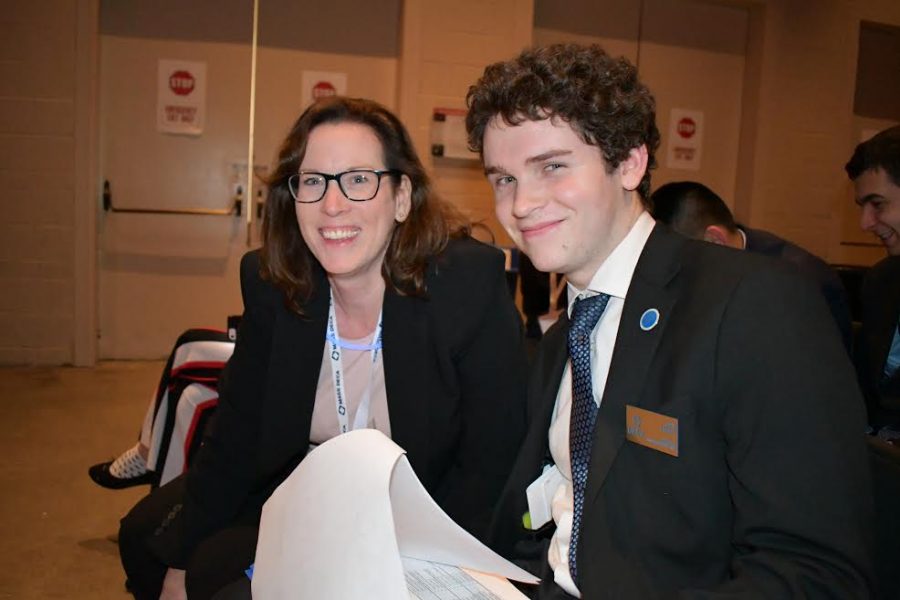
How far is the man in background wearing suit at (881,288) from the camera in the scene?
2123 millimetres

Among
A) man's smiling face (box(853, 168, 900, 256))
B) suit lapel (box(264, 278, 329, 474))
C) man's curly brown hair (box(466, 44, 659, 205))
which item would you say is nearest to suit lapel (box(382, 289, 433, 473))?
suit lapel (box(264, 278, 329, 474))

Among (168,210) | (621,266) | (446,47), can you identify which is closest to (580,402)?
(621,266)

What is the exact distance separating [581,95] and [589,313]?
333 millimetres

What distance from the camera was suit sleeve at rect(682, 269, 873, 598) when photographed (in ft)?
2.70

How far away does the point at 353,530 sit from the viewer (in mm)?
889

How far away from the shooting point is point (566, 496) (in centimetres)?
117

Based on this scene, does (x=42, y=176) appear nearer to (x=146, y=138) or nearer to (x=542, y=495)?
(x=146, y=138)

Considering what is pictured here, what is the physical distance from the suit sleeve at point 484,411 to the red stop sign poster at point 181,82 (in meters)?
4.06

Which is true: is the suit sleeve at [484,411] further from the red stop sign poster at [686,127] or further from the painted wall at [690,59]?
the red stop sign poster at [686,127]

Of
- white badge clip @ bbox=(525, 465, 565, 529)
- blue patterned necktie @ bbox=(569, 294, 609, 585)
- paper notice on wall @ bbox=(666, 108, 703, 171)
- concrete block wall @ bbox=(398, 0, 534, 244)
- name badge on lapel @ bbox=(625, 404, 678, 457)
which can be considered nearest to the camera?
name badge on lapel @ bbox=(625, 404, 678, 457)

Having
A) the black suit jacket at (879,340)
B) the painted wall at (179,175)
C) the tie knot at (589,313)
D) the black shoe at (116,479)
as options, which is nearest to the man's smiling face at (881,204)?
the black suit jacket at (879,340)

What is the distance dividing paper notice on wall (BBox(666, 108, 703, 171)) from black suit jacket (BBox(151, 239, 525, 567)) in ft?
15.8

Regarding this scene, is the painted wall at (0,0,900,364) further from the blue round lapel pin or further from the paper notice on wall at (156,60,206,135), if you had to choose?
the blue round lapel pin

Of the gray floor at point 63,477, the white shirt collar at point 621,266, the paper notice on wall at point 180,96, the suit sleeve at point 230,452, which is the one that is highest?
the paper notice on wall at point 180,96
